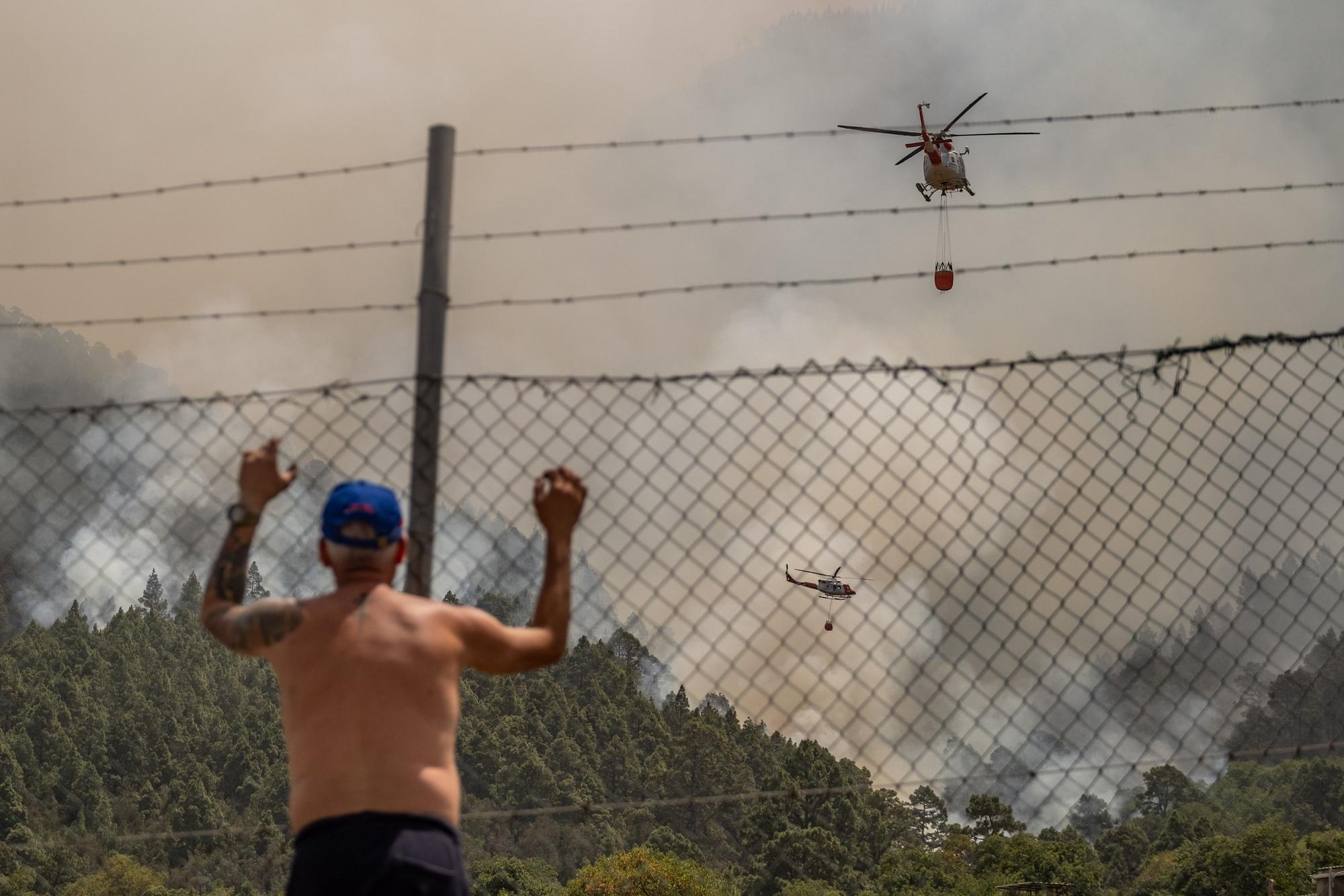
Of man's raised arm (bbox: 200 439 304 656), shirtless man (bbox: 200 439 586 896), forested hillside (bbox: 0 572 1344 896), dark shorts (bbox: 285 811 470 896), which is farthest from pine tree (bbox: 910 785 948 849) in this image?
dark shorts (bbox: 285 811 470 896)

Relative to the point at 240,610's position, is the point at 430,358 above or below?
above

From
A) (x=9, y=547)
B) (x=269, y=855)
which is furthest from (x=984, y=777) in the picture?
(x=9, y=547)

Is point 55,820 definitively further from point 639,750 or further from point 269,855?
point 639,750

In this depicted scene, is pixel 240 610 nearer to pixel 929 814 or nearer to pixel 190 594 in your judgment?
pixel 929 814

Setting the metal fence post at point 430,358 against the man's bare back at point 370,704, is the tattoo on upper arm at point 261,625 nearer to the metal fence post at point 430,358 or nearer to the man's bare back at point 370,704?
the man's bare back at point 370,704

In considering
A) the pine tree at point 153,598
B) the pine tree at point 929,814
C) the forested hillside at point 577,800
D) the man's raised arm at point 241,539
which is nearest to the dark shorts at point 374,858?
the man's raised arm at point 241,539

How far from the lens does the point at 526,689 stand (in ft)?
450

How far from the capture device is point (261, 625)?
4.07 m

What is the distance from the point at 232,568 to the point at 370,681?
79cm

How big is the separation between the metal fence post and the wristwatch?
514 millimetres

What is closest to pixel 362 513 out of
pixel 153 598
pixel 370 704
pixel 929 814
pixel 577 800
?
pixel 370 704

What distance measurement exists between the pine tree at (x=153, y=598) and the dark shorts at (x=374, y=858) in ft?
528

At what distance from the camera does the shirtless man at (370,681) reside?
3.74 m

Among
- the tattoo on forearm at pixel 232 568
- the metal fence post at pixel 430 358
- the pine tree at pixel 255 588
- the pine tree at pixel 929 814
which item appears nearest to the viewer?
the tattoo on forearm at pixel 232 568
